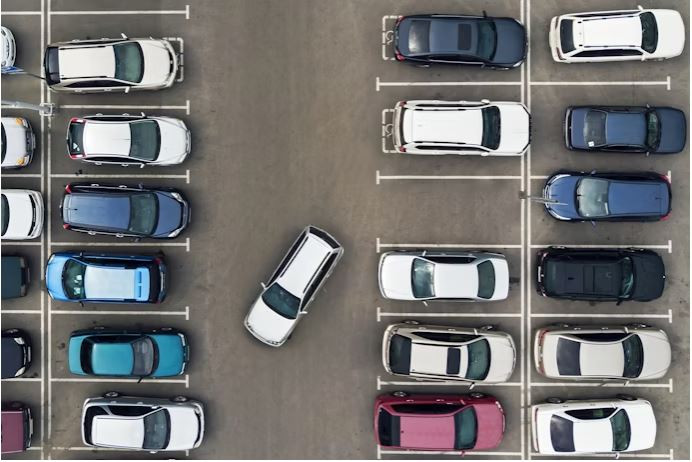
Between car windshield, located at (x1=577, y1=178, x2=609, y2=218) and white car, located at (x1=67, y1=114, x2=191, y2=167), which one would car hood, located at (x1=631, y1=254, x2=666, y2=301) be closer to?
car windshield, located at (x1=577, y1=178, x2=609, y2=218)

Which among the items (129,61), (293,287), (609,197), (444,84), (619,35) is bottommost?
(293,287)

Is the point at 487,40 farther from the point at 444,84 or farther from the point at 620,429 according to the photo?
the point at 620,429

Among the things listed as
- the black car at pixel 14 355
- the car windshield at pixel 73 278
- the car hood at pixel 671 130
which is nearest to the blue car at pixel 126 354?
the car windshield at pixel 73 278

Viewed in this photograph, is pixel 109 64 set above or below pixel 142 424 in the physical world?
above

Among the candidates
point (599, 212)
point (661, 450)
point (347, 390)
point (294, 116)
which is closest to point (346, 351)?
point (347, 390)

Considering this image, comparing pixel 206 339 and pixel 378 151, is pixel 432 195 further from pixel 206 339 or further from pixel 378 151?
pixel 206 339

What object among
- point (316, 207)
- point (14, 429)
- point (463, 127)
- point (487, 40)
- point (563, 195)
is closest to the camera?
point (463, 127)

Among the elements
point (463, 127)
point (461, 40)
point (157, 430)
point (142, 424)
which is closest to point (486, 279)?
point (463, 127)
